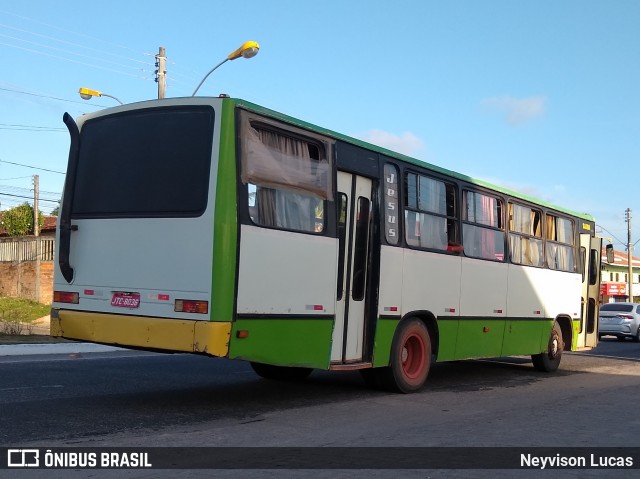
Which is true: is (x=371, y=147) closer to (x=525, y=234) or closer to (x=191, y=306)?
(x=191, y=306)

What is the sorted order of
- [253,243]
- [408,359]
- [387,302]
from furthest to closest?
[408,359], [387,302], [253,243]

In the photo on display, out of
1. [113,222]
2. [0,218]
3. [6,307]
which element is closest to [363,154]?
[113,222]

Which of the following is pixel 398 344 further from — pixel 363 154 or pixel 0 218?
pixel 0 218

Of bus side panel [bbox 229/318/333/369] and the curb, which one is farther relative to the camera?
the curb

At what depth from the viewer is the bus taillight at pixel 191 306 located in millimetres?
7996

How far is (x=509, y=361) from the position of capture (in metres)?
18.0

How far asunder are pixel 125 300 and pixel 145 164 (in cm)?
151

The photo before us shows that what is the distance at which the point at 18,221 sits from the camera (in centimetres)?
5050

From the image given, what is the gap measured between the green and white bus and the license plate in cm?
2

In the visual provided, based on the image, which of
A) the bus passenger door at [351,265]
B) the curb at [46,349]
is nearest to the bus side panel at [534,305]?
the bus passenger door at [351,265]

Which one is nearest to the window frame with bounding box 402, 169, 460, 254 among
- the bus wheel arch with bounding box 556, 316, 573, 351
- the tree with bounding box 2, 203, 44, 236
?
the bus wheel arch with bounding box 556, 316, 573, 351

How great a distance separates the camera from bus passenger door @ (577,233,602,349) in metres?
16.7

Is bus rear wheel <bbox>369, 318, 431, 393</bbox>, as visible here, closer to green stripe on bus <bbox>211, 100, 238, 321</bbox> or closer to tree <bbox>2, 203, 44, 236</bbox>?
green stripe on bus <bbox>211, 100, 238, 321</bbox>

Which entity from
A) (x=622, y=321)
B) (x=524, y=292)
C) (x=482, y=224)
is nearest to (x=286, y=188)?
(x=482, y=224)
